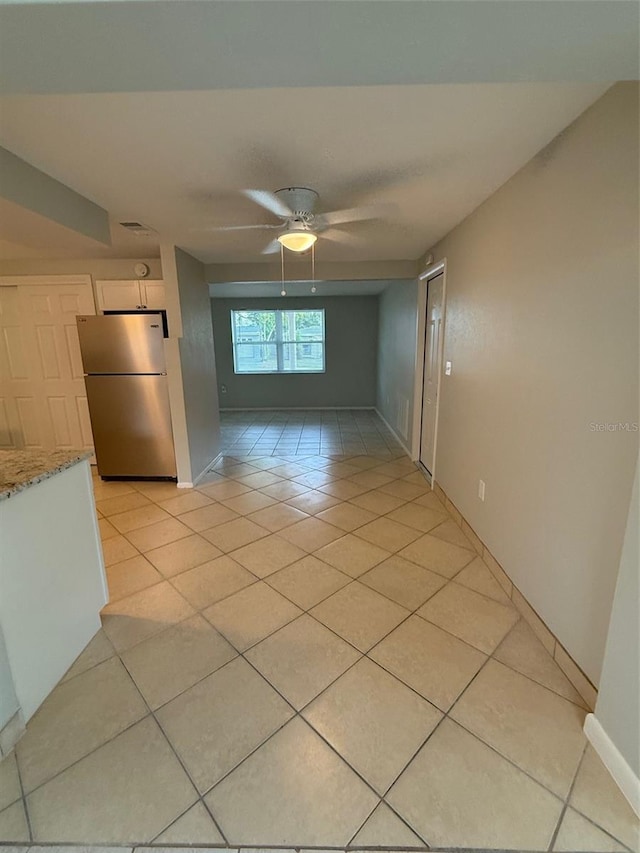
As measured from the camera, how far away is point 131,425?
362 cm

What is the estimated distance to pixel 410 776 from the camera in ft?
3.81

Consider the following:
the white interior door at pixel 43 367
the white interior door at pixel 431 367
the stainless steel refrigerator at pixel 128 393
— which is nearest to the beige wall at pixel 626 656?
the white interior door at pixel 431 367

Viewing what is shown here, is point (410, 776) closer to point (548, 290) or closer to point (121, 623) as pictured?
point (121, 623)

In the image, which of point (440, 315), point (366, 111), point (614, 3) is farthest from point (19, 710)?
point (440, 315)

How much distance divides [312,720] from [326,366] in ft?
21.5

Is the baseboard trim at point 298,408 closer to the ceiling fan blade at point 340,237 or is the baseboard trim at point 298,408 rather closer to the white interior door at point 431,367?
the white interior door at point 431,367

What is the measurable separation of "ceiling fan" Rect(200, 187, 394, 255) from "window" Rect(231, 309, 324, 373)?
14.8 ft

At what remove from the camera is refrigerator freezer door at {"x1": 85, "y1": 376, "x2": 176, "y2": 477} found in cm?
353

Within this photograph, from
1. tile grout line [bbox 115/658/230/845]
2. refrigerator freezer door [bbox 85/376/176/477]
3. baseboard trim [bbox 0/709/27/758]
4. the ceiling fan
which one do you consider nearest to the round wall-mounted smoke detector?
refrigerator freezer door [bbox 85/376/176/477]

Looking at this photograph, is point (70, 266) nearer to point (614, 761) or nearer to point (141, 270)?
point (141, 270)

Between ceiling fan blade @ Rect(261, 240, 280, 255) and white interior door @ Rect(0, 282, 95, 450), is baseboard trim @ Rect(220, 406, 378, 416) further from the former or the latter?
ceiling fan blade @ Rect(261, 240, 280, 255)

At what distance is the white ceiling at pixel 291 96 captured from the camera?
0.84 meters

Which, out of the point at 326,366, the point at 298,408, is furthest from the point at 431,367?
the point at 298,408

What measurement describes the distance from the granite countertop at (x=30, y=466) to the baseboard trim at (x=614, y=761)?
216cm
